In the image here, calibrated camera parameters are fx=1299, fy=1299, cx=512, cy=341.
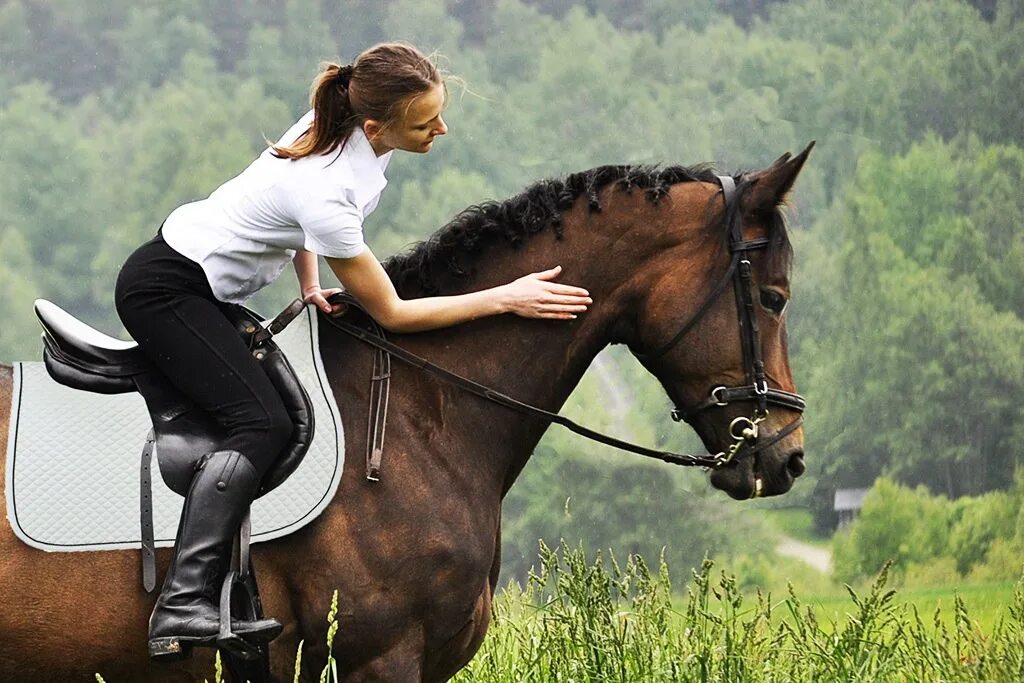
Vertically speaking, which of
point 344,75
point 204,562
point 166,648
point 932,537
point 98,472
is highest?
point 344,75

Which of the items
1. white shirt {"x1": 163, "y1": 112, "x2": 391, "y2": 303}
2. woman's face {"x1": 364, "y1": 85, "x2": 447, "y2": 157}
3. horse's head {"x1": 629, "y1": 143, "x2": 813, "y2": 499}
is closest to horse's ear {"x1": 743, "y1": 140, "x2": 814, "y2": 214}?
horse's head {"x1": 629, "y1": 143, "x2": 813, "y2": 499}

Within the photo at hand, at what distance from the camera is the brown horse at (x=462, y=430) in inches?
140

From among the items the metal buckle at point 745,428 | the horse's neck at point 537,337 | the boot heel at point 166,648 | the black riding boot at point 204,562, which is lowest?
the boot heel at point 166,648

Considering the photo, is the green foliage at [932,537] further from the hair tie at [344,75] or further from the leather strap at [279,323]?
the hair tie at [344,75]

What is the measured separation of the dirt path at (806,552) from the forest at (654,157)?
232mm

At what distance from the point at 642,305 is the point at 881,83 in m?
7.71

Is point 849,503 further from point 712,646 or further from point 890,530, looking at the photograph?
point 712,646

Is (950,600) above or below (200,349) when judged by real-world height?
below

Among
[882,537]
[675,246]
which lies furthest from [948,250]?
[675,246]

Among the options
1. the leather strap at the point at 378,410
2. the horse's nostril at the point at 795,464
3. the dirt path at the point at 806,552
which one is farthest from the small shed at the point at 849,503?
the leather strap at the point at 378,410

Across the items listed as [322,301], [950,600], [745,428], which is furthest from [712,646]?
Answer: [950,600]

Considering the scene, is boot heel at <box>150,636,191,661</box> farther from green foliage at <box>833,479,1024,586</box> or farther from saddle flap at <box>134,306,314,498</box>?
green foliage at <box>833,479,1024,586</box>

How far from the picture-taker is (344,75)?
12.4 ft

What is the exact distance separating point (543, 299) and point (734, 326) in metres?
0.57
